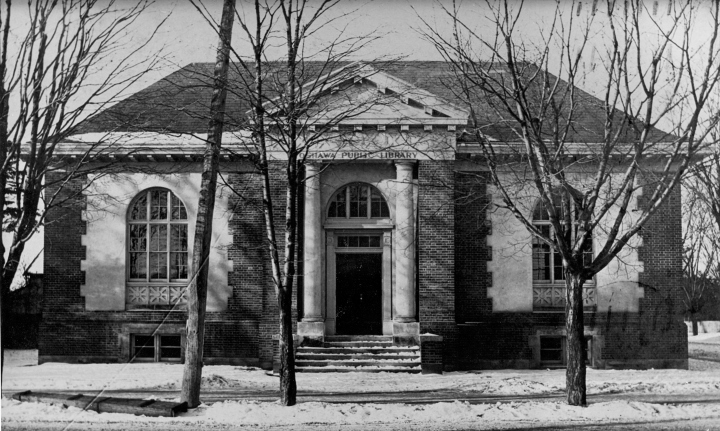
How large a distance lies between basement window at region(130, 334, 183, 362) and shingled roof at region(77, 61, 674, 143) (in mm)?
4693

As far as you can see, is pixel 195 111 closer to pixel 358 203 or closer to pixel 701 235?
pixel 358 203

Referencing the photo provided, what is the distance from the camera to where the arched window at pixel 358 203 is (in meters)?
16.8

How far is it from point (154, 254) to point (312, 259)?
359 centimetres

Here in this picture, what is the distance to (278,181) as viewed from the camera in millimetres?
16328

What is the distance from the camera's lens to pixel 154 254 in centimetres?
1420

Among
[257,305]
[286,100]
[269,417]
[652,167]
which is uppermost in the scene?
[286,100]

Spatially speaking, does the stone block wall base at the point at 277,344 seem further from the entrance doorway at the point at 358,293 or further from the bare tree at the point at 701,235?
the bare tree at the point at 701,235

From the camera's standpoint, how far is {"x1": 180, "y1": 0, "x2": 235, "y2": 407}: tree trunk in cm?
1048

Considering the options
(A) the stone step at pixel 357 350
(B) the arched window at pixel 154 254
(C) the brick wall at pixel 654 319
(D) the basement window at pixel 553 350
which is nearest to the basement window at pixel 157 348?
(B) the arched window at pixel 154 254

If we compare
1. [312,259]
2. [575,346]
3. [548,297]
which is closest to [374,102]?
[575,346]

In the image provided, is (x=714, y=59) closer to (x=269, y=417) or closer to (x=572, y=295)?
(x=572, y=295)

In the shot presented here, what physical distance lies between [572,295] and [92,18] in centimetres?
768

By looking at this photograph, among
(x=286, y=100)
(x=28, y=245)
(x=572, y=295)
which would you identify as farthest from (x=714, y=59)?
(x=28, y=245)

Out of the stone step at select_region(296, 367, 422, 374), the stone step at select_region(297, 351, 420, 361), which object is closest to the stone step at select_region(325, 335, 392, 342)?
the stone step at select_region(297, 351, 420, 361)
